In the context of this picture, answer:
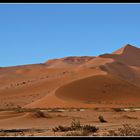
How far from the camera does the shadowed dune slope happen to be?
59656 mm

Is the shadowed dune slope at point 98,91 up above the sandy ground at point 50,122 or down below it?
above

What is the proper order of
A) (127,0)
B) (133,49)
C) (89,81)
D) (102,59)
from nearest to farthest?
(127,0) → (89,81) → (102,59) → (133,49)

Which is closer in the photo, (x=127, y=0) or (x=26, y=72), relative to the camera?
(x=127, y=0)

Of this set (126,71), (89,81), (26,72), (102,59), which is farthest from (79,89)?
(26,72)

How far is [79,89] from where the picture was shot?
63.8m

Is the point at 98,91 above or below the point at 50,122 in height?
above

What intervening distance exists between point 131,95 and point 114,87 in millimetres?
3983

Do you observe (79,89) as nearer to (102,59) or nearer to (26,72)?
(102,59)

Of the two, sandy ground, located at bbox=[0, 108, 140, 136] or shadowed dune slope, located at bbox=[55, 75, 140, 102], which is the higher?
shadowed dune slope, located at bbox=[55, 75, 140, 102]

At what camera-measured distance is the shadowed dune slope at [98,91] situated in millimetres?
59656

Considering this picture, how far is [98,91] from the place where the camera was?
63.1 metres

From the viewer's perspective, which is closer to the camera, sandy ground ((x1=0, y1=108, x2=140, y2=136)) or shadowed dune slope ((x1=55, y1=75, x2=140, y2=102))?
sandy ground ((x1=0, y1=108, x2=140, y2=136))

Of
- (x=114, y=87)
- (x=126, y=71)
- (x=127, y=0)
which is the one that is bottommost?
(x=127, y=0)

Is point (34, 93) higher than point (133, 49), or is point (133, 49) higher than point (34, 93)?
point (133, 49)
